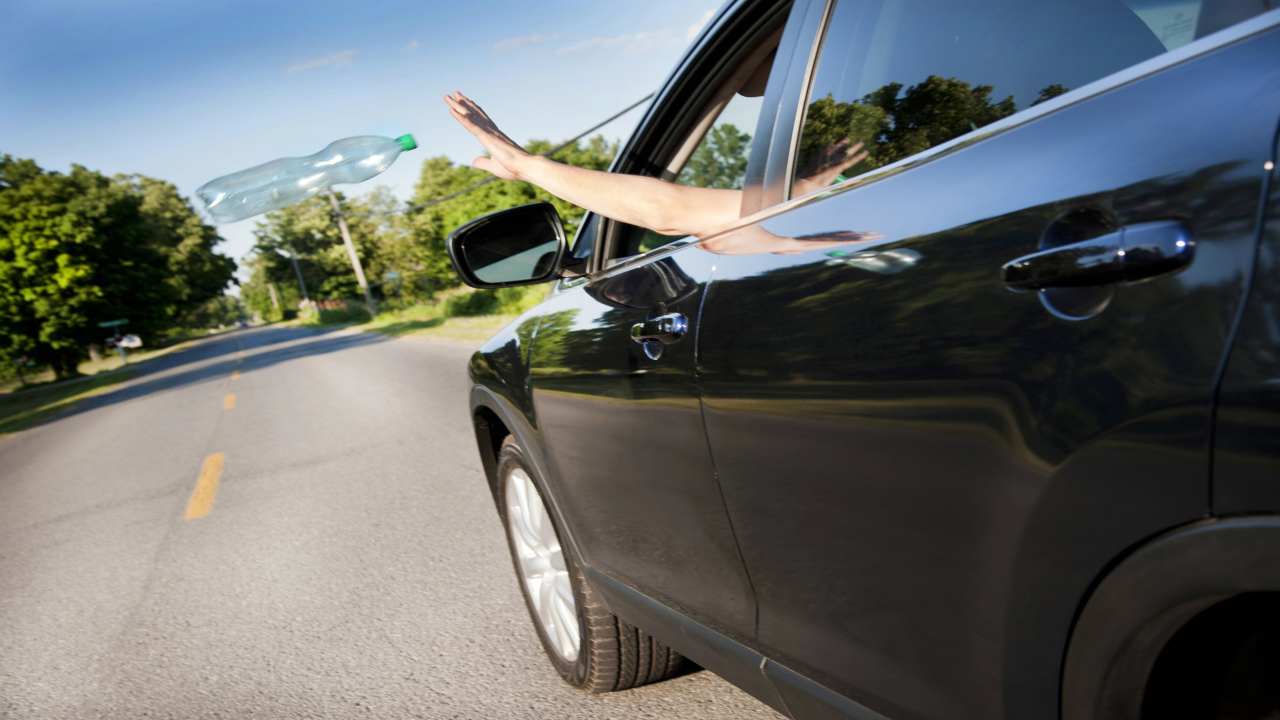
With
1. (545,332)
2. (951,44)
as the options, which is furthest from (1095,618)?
(545,332)

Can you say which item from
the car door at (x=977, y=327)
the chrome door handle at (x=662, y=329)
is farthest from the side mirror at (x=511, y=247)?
the car door at (x=977, y=327)

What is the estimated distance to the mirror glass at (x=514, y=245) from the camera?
8.87 ft

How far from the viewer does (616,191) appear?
2.15 metres

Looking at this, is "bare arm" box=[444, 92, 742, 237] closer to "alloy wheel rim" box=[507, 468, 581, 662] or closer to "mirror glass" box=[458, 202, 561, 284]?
"mirror glass" box=[458, 202, 561, 284]

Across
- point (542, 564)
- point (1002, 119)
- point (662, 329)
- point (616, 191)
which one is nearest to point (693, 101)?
point (616, 191)

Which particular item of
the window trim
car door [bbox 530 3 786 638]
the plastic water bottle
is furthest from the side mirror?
the window trim

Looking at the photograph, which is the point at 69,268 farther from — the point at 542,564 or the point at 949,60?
the point at 949,60

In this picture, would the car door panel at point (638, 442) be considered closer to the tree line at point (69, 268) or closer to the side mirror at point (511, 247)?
the side mirror at point (511, 247)

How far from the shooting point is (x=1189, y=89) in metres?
0.91

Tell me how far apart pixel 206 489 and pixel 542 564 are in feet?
17.1

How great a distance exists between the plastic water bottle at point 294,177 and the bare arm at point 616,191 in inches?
21.1

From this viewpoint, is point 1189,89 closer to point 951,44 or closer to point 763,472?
point 951,44

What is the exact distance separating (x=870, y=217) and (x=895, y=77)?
1.29 feet

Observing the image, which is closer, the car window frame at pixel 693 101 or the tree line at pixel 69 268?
the car window frame at pixel 693 101
